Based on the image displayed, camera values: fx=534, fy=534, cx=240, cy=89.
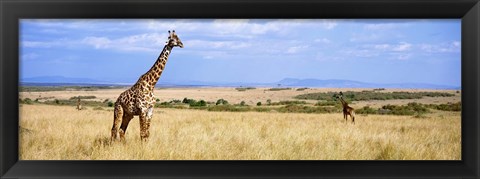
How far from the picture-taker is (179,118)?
4.16 metres

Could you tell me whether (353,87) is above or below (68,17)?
below

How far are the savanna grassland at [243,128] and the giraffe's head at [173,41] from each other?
1.15ft

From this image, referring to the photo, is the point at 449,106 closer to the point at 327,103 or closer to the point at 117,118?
the point at 327,103

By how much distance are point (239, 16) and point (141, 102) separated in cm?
110

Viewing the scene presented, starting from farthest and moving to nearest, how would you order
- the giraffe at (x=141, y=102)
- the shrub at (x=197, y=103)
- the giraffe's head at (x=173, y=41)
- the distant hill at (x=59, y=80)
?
1. the shrub at (x=197, y=103)
2. the giraffe at (x=141, y=102)
3. the giraffe's head at (x=173, y=41)
4. the distant hill at (x=59, y=80)

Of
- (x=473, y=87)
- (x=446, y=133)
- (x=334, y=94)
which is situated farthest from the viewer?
(x=334, y=94)

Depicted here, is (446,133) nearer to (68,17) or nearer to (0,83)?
(68,17)

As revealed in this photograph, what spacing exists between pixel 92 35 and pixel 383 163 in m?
2.21

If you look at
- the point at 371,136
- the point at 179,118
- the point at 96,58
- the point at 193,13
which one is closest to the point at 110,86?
the point at 96,58

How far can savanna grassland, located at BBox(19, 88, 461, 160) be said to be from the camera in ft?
12.3

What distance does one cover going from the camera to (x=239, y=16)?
353 cm

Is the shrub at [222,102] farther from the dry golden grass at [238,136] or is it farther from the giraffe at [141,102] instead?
the giraffe at [141,102]

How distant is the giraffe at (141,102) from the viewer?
12.9ft

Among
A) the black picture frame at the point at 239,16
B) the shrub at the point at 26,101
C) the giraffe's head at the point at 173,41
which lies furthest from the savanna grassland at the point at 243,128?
the giraffe's head at the point at 173,41
